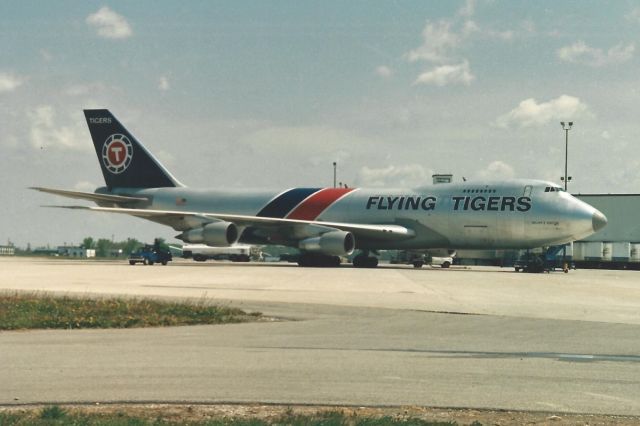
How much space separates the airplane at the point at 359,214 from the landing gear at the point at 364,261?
61 mm

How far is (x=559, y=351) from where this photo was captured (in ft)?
41.7

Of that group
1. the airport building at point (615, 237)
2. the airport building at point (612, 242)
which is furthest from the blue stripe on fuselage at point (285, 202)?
the airport building at point (615, 237)

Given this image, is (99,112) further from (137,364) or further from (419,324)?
(137,364)

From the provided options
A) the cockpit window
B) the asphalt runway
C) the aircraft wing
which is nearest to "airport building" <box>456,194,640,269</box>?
the cockpit window

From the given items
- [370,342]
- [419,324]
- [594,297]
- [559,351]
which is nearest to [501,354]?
[559,351]

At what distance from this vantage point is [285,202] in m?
54.8

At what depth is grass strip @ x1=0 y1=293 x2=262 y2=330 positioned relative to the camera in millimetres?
15875

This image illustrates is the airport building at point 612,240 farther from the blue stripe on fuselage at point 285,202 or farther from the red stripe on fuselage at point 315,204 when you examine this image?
the blue stripe on fuselage at point 285,202

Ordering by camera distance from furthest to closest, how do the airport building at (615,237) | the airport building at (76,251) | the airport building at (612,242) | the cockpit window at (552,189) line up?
the airport building at (76,251) → the airport building at (615,237) → the airport building at (612,242) → the cockpit window at (552,189)

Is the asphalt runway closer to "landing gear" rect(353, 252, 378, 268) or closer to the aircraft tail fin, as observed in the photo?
"landing gear" rect(353, 252, 378, 268)

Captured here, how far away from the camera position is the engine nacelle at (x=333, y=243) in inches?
1930

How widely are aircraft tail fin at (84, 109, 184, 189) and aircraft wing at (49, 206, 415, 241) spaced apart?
7400mm

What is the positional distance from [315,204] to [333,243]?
5523mm

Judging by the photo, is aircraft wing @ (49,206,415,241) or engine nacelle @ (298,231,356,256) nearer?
engine nacelle @ (298,231,356,256)
